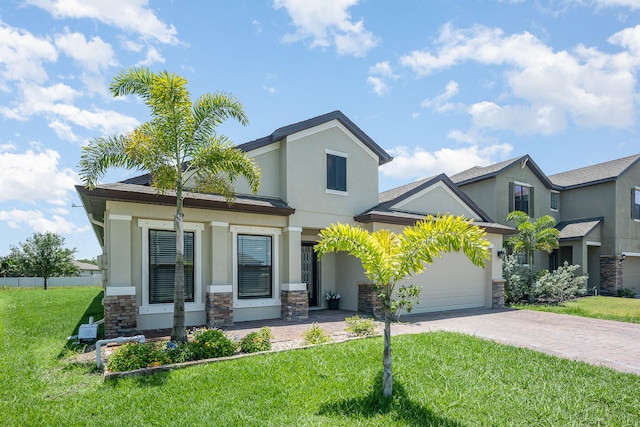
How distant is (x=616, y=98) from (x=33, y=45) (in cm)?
1703

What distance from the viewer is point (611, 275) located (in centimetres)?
2167

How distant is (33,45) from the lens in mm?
8672

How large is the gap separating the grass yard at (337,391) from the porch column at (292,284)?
4.06 m

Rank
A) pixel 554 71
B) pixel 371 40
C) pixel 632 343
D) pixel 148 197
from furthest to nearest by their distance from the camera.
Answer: pixel 554 71 → pixel 371 40 → pixel 148 197 → pixel 632 343

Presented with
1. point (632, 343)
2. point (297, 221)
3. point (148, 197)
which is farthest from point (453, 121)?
point (148, 197)

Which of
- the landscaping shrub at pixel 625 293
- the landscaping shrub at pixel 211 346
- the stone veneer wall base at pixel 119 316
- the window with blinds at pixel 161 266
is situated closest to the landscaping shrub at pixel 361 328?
the landscaping shrub at pixel 211 346

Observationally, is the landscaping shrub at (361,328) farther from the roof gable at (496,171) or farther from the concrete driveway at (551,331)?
the roof gable at (496,171)

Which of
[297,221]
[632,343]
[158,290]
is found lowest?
[632,343]

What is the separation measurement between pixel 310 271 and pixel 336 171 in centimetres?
381

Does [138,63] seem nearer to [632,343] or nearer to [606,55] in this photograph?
[632,343]

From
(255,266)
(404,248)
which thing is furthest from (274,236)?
(404,248)

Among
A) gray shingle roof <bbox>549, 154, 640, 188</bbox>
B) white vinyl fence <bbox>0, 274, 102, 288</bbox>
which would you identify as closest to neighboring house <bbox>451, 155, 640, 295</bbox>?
gray shingle roof <bbox>549, 154, 640, 188</bbox>

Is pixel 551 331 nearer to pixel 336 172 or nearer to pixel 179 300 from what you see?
pixel 336 172

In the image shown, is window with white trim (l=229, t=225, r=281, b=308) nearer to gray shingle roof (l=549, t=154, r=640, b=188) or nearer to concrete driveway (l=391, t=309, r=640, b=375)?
concrete driveway (l=391, t=309, r=640, b=375)
